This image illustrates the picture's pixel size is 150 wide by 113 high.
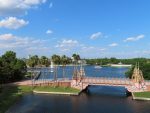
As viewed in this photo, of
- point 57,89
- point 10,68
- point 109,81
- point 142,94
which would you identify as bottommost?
point 142,94

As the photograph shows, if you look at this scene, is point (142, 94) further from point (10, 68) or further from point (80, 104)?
point (10, 68)

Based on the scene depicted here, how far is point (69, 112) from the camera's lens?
8138 centimetres

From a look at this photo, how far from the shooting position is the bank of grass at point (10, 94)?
86.6 metres

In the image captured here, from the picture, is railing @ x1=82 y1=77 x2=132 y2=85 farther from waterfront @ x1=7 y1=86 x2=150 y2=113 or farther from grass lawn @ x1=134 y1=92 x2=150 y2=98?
grass lawn @ x1=134 y1=92 x2=150 y2=98

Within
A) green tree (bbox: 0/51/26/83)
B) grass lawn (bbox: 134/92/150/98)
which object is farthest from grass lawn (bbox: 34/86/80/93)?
grass lawn (bbox: 134/92/150/98)

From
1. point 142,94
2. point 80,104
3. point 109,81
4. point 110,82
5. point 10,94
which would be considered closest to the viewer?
point 80,104

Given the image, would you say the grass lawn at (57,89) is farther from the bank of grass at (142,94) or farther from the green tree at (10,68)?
the bank of grass at (142,94)

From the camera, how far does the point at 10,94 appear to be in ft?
341

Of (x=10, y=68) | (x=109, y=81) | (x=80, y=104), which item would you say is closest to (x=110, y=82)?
(x=109, y=81)

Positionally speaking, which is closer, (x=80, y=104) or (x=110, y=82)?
(x=80, y=104)

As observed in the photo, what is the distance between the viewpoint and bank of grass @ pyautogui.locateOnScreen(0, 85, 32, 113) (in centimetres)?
8657

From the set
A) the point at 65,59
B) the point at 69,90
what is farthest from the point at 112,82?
the point at 65,59

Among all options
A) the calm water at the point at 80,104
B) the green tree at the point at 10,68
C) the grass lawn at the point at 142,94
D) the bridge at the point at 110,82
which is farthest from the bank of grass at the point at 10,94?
the grass lawn at the point at 142,94

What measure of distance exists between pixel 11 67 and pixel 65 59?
46.8 metres
